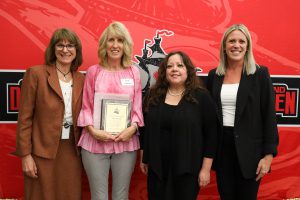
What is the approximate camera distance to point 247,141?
2.21m

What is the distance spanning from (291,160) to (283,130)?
0.35m

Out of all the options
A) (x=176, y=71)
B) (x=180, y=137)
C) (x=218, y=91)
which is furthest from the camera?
(x=218, y=91)

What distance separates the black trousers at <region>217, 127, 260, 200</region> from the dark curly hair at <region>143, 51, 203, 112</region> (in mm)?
401

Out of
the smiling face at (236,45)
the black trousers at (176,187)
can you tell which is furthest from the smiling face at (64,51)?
the smiling face at (236,45)

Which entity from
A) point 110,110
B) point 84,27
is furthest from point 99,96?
point 84,27

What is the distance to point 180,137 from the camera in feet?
6.79

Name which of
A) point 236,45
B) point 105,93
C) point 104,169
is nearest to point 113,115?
point 105,93

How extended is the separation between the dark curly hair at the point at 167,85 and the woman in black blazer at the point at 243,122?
8.9 inches

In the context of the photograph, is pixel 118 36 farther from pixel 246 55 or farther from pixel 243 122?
pixel 243 122

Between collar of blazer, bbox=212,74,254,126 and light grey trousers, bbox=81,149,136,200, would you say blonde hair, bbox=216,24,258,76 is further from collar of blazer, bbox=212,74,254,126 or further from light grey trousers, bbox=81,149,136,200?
light grey trousers, bbox=81,149,136,200

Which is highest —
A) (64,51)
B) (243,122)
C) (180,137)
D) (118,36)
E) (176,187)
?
(118,36)

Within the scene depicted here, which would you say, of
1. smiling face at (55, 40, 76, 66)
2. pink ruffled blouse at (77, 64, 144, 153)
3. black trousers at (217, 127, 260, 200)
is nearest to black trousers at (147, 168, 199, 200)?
black trousers at (217, 127, 260, 200)

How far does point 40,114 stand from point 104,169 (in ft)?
2.16

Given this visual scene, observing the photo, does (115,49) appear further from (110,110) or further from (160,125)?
(160,125)
